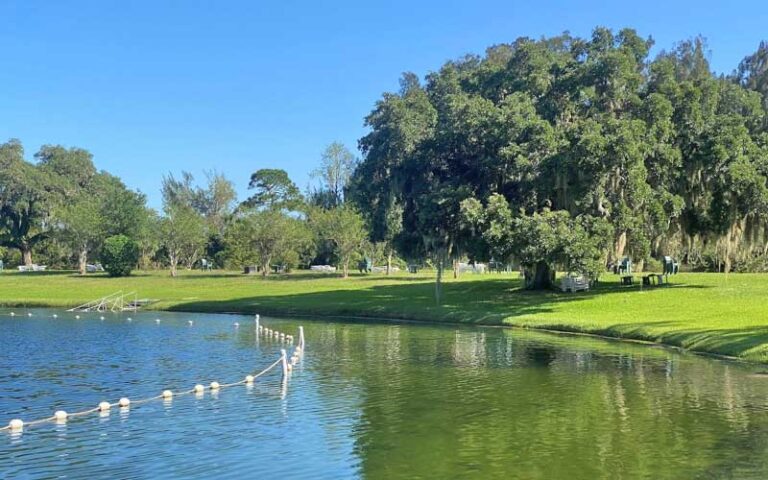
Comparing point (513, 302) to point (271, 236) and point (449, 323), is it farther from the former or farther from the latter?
point (271, 236)

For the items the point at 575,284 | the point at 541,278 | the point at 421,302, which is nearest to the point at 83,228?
the point at 421,302

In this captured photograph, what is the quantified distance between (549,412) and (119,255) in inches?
2899

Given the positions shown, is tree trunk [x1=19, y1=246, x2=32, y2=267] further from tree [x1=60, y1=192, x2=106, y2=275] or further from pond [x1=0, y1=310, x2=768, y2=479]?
pond [x1=0, y1=310, x2=768, y2=479]

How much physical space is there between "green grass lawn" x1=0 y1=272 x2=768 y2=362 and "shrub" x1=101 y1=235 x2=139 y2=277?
32.2 feet

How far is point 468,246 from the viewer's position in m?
42.7

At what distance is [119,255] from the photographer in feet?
273

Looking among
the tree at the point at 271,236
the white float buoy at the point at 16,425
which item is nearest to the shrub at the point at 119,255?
the tree at the point at 271,236

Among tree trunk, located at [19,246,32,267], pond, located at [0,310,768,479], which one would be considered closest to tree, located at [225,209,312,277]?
tree trunk, located at [19,246,32,267]

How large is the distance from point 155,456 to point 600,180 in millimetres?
30115

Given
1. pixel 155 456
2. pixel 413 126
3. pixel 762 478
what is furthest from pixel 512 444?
pixel 413 126

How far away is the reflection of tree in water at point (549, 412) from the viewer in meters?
13.4

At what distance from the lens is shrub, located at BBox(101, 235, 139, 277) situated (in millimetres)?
83312

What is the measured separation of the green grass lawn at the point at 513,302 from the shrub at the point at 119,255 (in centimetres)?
981

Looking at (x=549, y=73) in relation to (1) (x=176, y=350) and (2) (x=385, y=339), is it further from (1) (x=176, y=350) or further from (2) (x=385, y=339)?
(1) (x=176, y=350)
